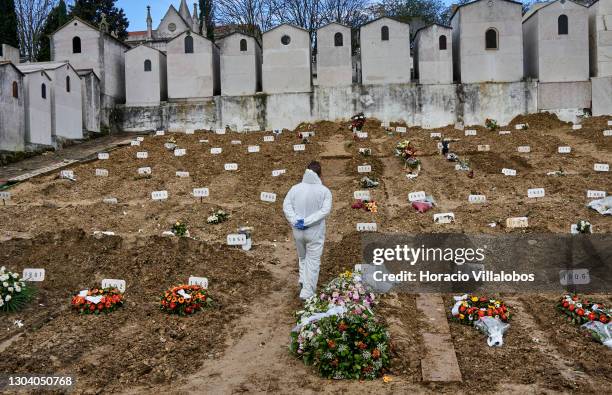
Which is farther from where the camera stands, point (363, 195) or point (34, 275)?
point (363, 195)

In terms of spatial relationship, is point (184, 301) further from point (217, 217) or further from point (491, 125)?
point (491, 125)

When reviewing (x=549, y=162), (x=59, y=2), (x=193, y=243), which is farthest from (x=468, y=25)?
(x=59, y=2)

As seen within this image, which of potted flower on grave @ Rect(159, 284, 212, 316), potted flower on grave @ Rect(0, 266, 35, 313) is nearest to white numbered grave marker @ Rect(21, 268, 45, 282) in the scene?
potted flower on grave @ Rect(0, 266, 35, 313)

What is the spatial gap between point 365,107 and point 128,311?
1875cm

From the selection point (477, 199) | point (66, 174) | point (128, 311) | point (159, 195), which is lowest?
point (128, 311)

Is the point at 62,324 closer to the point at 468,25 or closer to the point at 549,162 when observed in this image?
the point at 549,162

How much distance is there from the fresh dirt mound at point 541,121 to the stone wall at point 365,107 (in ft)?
1.26

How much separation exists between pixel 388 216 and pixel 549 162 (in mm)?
7063

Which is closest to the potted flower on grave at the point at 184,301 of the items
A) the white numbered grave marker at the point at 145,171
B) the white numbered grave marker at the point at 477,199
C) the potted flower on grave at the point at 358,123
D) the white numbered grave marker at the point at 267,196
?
the white numbered grave marker at the point at 267,196

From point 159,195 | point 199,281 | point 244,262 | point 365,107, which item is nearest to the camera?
point 199,281

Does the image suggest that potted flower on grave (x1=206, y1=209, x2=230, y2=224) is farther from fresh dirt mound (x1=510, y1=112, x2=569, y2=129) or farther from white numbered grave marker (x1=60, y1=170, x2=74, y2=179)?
fresh dirt mound (x1=510, y1=112, x2=569, y2=129)

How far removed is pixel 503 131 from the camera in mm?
21641

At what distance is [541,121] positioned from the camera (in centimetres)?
2294

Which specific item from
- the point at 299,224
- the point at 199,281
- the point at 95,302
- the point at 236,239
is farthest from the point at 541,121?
the point at 95,302
